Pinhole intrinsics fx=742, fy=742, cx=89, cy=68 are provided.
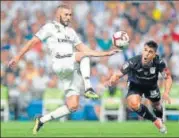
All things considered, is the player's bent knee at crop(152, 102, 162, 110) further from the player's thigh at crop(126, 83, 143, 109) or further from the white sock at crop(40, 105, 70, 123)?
the white sock at crop(40, 105, 70, 123)

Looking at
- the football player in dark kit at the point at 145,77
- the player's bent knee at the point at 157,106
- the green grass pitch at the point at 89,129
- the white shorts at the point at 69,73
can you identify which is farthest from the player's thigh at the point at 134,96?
the green grass pitch at the point at 89,129

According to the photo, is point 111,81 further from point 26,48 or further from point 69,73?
point 26,48

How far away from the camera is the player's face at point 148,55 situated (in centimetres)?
1372

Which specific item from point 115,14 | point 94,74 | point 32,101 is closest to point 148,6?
point 115,14

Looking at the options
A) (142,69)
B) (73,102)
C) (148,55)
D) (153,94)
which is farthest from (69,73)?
(153,94)

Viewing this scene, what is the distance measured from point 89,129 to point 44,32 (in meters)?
5.91

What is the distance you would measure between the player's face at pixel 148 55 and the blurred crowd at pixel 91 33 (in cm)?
814

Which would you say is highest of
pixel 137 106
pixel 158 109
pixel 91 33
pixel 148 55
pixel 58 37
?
pixel 91 33

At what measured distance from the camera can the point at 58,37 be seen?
13922 millimetres

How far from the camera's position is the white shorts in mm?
13773

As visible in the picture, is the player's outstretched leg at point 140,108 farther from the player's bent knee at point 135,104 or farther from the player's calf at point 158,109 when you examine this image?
the player's calf at point 158,109

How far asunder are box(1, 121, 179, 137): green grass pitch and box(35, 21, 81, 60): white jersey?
13.4 feet

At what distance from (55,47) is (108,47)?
9.15m

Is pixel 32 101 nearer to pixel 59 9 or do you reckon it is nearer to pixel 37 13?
pixel 37 13
